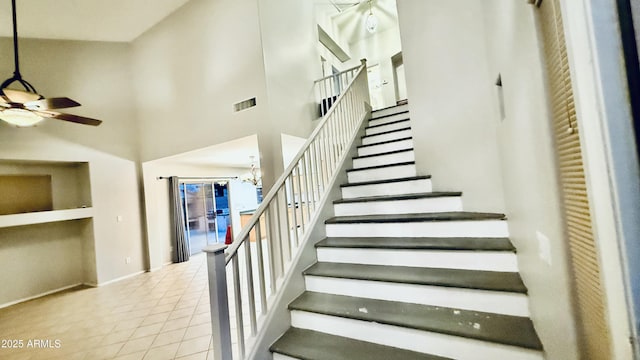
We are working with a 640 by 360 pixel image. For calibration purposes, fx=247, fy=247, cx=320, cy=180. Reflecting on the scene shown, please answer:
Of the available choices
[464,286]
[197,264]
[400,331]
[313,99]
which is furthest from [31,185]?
[464,286]

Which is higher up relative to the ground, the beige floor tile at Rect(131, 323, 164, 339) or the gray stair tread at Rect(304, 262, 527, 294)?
the gray stair tread at Rect(304, 262, 527, 294)

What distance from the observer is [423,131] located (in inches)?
104

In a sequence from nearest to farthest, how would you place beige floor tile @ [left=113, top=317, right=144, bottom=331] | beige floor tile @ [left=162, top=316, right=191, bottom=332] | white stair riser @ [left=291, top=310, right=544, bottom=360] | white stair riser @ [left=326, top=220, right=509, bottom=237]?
1. white stair riser @ [left=291, top=310, right=544, bottom=360]
2. white stair riser @ [left=326, top=220, right=509, bottom=237]
3. beige floor tile @ [left=162, top=316, right=191, bottom=332]
4. beige floor tile @ [left=113, top=317, right=144, bottom=331]

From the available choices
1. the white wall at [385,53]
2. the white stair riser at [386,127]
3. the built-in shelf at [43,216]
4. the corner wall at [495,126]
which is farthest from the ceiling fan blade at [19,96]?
the white wall at [385,53]

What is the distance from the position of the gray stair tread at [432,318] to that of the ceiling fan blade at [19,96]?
3490 mm

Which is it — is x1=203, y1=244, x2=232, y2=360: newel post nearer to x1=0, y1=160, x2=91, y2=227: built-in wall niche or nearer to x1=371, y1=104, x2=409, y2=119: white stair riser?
x1=371, y1=104, x2=409, y2=119: white stair riser

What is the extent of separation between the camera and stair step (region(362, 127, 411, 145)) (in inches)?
129

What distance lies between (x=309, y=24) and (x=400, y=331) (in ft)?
19.5

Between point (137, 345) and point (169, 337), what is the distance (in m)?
0.30

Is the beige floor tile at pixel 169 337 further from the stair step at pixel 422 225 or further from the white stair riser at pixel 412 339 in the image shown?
the stair step at pixel 422 225

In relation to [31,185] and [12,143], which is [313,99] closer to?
[12,143]

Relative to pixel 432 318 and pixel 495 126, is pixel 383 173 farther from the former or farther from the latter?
pixel 432 318

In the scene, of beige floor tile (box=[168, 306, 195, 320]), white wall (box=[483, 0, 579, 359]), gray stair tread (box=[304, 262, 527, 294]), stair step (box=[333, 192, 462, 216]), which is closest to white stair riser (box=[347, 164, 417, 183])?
stair step (box=[333, 192, 462, 216])

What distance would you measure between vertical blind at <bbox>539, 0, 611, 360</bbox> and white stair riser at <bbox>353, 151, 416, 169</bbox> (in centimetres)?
217
